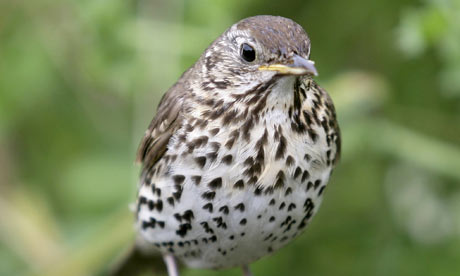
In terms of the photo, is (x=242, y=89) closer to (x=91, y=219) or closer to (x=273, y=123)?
(x=273, y=123)

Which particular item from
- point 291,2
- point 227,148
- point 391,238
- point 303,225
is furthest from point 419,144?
point 227,148

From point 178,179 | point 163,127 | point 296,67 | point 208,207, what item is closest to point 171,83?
point 163,127

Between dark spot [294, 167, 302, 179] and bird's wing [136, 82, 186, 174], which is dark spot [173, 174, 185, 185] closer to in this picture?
→ bird's wing [136, 82, 186, 174]

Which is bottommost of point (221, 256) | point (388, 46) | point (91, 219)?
point (91, 219)

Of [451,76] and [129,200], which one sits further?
[129,200]

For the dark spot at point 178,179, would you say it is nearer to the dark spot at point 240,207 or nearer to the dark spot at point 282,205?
the dark spot at point 240,207

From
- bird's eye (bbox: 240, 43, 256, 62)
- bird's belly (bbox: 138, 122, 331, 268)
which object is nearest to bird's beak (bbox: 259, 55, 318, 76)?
bird's eye (bbox: 240, 43, 256, 62)
